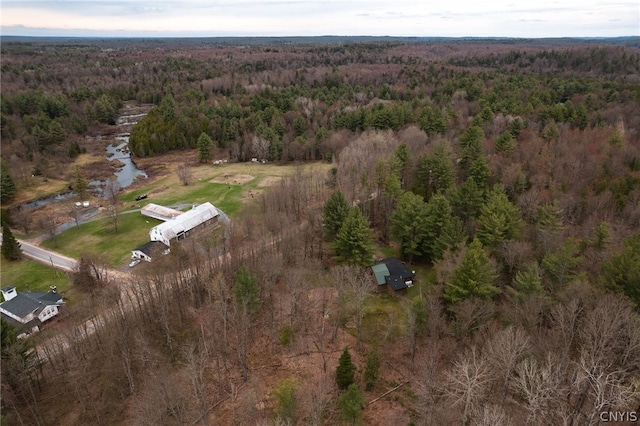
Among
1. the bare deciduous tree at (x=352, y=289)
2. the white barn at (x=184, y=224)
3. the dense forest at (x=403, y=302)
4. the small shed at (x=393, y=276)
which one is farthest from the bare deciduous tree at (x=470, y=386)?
the white barn at (x=184, y=224)

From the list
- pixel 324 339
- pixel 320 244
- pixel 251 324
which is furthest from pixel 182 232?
pixel 324 339

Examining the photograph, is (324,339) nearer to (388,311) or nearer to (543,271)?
(388,311)

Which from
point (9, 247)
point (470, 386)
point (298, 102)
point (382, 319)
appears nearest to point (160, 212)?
point (9, 247)

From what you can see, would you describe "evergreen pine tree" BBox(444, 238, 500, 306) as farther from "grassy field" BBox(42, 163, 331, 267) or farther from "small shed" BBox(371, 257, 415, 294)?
"grassy field" BBox(42, 163, 331, 267)

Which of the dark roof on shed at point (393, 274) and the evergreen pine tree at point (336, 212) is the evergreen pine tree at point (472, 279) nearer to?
the dark roof on shed at point (393, 274)

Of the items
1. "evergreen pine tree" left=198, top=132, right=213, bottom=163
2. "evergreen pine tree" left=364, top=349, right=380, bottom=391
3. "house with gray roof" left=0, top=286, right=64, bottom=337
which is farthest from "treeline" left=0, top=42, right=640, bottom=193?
"evergreen pine tree" left=364, top=349, right=380, bottom=391

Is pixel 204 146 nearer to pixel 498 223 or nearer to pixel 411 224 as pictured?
pixel 411 224
